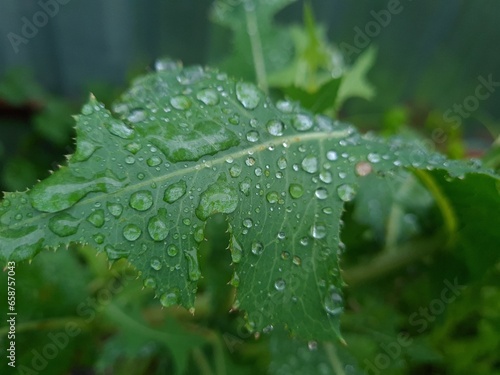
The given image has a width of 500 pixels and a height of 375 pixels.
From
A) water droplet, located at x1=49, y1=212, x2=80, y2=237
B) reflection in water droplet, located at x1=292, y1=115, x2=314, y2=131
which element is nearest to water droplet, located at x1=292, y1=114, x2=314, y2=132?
reflection in water droplet, located at x1=292, y1=115, x2=314, y2=131

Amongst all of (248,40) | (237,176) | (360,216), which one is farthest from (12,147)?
(237,176)

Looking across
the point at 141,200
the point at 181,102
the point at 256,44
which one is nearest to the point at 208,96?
the point at 181,102

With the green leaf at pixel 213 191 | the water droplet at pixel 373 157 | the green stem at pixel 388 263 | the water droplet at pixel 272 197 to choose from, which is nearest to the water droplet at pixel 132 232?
the green leaf at pixel 213 191

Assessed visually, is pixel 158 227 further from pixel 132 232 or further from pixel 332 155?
pixel 332 155

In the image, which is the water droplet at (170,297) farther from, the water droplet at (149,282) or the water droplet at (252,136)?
the water droplet at (252,136)

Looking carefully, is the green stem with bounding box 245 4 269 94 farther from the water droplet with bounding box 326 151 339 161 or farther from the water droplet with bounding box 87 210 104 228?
the water droplet with bounding box 87 210 104 228
